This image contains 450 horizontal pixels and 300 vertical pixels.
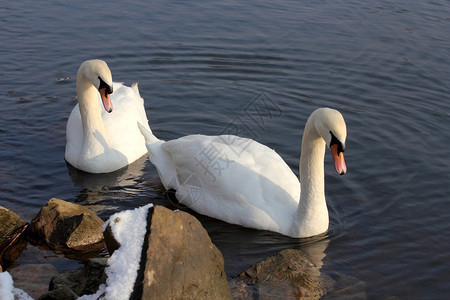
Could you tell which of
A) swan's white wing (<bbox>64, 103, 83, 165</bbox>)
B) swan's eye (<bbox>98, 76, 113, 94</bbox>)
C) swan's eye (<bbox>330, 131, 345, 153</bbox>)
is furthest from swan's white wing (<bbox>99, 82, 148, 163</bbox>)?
swan's eye (<bbox>330, 131, 345, 153</bbox>)

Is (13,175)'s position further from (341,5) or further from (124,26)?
(341,5)

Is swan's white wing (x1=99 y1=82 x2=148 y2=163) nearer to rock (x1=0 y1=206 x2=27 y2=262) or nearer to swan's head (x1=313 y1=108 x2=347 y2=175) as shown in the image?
rock (x1=0 y1=206 x2=27 y2=262)

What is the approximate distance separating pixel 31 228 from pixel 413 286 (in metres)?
4.08

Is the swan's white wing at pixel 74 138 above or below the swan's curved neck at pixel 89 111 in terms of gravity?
below

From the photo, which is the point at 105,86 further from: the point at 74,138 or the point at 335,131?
the point at 335,131

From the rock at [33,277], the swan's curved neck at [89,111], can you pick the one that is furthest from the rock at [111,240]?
the swan's curved neck at [89,111]

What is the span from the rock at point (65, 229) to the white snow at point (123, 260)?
1482 millimetres

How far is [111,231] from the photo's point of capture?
4781 millimetres

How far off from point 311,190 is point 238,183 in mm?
880

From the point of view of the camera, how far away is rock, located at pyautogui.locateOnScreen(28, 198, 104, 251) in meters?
6.44

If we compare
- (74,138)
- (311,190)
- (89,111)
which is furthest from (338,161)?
(74,138)

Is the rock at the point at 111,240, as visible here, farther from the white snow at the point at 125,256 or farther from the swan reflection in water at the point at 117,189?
the swan reflection in water at the point at 117,189

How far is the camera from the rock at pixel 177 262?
4.46m

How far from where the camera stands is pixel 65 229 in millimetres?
6520
